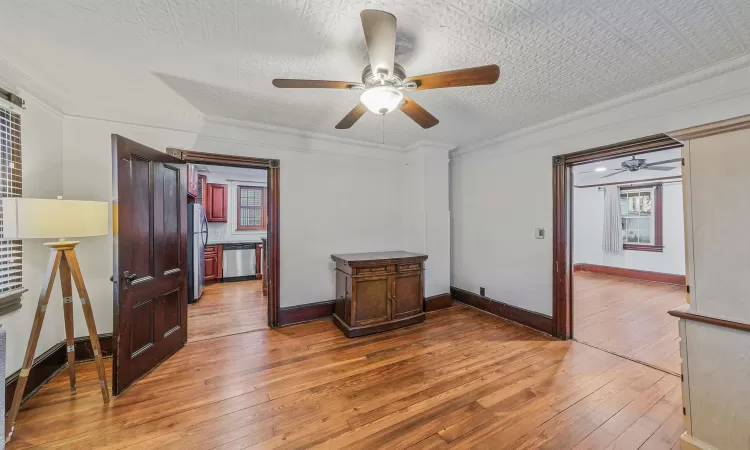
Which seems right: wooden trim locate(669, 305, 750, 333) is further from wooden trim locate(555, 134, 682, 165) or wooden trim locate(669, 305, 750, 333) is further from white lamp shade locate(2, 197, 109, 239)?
white lamp shade locate(2, 197, 109, 239)

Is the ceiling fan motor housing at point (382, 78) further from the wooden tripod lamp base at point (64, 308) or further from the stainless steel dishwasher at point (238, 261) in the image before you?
the stainless steel dishwasher at point (238, 261)

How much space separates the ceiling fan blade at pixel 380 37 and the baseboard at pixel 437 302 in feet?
10.5

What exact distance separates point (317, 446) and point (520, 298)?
294 cm

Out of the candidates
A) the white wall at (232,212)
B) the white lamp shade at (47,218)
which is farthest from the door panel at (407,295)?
the white wall at (232,212)

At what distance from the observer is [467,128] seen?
350 centimetres

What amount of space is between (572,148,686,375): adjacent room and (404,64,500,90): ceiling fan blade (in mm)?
3000

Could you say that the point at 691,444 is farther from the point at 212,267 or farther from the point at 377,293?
the point at 212,267

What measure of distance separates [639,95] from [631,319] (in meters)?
2.89

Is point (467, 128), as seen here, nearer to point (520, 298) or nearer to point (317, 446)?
point (520, 298)

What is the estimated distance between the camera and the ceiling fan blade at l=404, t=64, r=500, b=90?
4.94 feet

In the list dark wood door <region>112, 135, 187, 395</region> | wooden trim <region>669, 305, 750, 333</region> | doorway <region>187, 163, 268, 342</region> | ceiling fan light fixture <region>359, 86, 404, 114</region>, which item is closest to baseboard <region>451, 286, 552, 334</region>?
wooden trim <region>669, 305, 750, 333</region>

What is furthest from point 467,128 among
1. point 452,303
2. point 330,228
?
point 452,303

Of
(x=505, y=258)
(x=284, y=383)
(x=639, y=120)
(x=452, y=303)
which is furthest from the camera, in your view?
(x=452, y=303)

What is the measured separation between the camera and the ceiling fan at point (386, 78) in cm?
133
